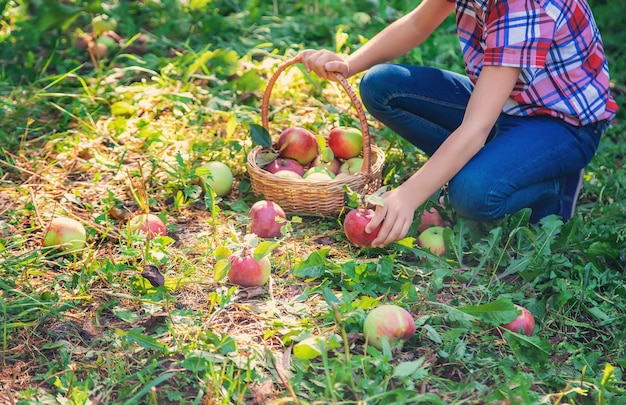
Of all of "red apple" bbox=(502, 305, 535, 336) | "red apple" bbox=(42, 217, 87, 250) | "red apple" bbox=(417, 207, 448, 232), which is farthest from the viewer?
"red apple" bbox=(417, 207, 448, 232)

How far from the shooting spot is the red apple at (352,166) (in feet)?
9.02

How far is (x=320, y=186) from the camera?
2.53 m

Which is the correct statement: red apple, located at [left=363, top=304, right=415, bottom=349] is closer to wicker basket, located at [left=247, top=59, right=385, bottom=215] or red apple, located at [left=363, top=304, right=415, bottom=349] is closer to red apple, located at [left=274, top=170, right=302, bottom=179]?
wicker basket, located at [left=247, top=59, right=385, bottom=215]

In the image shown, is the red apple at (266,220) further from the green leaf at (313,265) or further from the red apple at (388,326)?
the red apple at (388,326)

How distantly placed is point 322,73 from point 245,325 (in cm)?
102

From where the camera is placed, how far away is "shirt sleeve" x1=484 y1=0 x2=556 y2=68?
7.04 feet

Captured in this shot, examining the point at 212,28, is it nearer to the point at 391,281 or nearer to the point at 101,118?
the point at 101,118

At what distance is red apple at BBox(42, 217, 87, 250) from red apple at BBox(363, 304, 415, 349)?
1.05 m

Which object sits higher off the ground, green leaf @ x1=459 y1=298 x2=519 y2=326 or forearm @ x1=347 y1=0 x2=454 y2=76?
forearm @ x1=347 y1=0 x2=454 y2=76

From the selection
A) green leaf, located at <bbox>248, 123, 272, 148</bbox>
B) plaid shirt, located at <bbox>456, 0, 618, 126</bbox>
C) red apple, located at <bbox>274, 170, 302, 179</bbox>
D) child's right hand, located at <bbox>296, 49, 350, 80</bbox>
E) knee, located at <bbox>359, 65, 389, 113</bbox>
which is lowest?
red apple, located at <bbox>274, 170, 302, 179</bbox>

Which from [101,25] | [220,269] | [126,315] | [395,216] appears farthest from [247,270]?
[101,25]

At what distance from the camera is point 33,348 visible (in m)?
1.95

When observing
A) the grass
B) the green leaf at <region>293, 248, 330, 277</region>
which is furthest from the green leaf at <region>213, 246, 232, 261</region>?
the green leaf at <region>293, 248, 330, 277</region>

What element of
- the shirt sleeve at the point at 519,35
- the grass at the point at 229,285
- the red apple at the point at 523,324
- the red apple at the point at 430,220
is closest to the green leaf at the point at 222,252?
the grass at the point at 229,285
